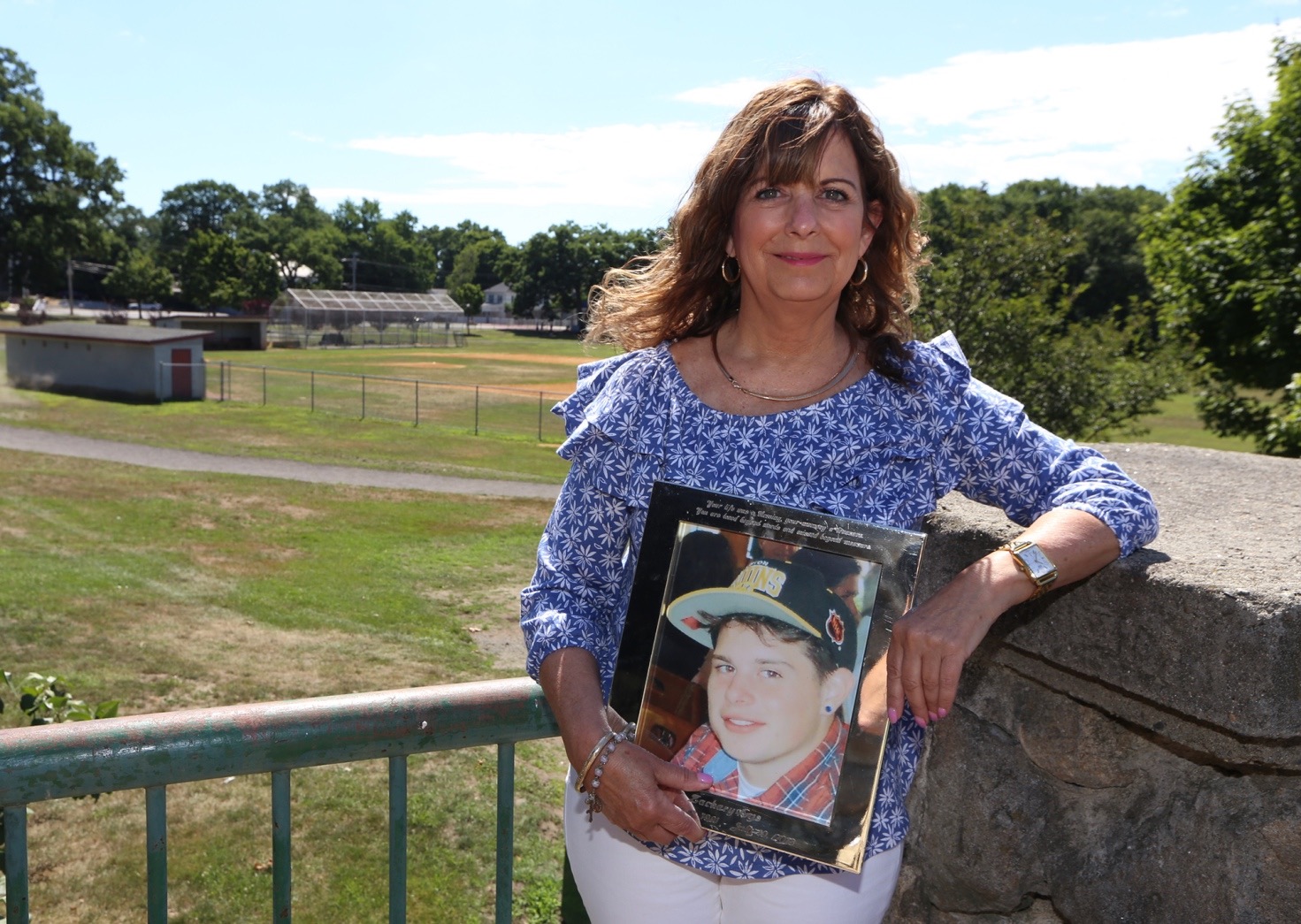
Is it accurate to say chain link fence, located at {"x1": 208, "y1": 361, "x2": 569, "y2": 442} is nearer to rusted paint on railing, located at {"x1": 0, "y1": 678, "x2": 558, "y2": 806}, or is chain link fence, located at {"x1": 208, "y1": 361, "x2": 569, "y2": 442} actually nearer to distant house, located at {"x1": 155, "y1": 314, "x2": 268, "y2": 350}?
distant house, located at {"x1": 155, "y1": 314, "x2": 268, "y2": 350}

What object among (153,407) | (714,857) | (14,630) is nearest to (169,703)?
(14,630)

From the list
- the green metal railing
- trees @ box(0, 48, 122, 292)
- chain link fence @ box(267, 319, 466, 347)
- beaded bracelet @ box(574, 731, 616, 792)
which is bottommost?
chain link fence @ box(267, 319, 466, 347)

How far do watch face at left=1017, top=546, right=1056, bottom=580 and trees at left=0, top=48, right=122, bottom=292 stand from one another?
93364 millimetres

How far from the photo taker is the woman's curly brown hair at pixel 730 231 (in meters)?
1.95

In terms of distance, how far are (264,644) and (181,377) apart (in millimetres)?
26436

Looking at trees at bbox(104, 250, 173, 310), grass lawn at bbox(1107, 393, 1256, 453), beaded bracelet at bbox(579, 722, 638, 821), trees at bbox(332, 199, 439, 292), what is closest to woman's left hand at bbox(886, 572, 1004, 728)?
beaded bracelet at bbox(579, 722, 638, 821)

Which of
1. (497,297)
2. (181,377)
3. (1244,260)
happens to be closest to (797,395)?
(1244,260)

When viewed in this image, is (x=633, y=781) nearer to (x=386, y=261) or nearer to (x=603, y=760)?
(x=603, y=760)

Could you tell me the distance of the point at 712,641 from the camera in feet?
5.82

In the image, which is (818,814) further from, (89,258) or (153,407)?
(89,258)

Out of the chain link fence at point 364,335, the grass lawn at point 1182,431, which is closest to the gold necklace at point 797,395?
Answer: the grass lawn at point 1182,431

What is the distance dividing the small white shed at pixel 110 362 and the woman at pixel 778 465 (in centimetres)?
3490

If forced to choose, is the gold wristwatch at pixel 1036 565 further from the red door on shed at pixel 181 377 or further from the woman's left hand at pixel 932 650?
the red door on shed at pixel 181 377

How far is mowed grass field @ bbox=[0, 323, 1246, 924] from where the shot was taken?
706 cm
